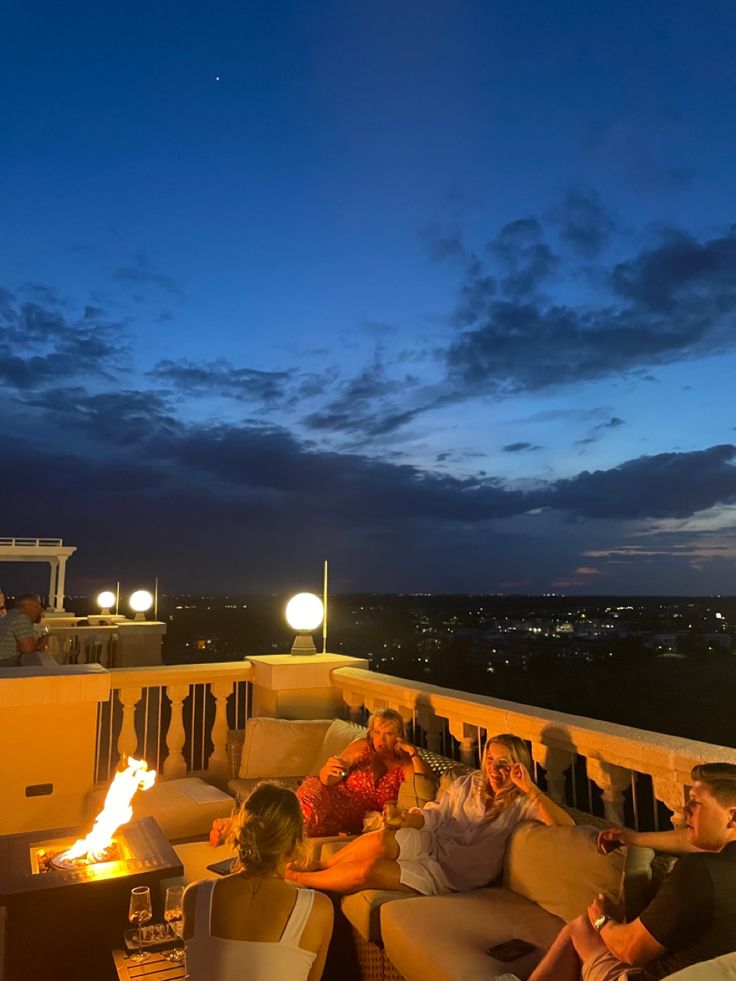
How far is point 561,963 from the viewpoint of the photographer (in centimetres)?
212

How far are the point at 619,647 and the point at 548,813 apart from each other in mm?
62895

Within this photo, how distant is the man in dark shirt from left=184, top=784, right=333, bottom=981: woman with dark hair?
79 cm

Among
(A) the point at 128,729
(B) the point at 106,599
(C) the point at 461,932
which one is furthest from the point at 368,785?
(B) the point at 106,599

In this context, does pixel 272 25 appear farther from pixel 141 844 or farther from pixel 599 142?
pixel 141 844

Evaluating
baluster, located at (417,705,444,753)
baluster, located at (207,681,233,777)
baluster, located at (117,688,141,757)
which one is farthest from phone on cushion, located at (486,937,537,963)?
baluster, located at (117,688,141,757)

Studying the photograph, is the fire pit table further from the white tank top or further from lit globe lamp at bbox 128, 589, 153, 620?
lit globe lamp at bbox 128, 589, 153, 620

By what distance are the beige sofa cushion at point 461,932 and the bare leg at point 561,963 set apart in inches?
5.7

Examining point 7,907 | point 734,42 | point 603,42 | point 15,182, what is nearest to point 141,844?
point 7,907

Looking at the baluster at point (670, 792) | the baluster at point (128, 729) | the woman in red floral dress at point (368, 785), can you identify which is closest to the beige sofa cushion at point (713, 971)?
the baluster at point (670, 792)

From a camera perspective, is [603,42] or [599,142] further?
[599,142]

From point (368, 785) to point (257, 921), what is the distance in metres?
1.94

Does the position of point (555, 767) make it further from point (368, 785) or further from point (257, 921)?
point (257, 921)

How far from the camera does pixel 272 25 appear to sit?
7.99 metres

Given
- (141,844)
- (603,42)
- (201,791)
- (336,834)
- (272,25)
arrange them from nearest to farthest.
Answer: (141,844)
(336,834)
(201,791)
(603,42)
(272,25)
